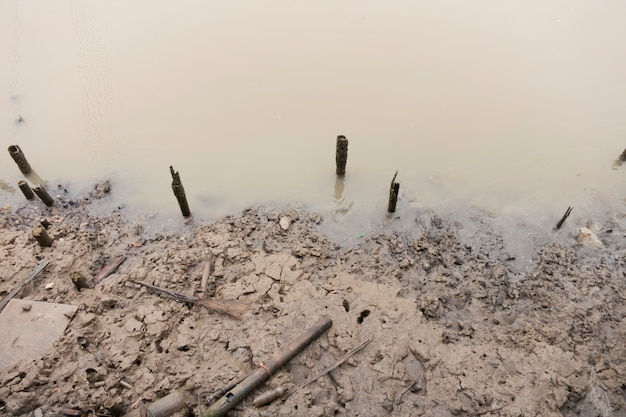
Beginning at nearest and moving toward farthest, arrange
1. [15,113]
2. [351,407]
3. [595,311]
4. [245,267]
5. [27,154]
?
[351,407]
[595,311]
[245,267]
[27,154]
[15,113]

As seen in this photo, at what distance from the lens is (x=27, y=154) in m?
6.65

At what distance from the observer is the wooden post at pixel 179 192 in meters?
5.03

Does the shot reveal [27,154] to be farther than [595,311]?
Yes

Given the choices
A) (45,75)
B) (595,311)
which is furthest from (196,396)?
(45,75)

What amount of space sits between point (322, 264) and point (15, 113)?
6950 millimetres

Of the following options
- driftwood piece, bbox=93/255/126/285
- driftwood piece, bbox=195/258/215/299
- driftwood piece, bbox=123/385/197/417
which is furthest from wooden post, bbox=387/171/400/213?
driftwood piece, bbox=93/255/126/285

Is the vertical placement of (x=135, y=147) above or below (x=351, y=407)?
above

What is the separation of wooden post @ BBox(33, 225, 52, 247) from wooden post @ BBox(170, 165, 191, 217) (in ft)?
5.62

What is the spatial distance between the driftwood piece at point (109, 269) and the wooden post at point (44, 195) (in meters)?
1.66

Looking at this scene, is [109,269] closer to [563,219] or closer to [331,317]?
[331,317]

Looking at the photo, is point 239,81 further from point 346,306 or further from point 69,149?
point 346,306

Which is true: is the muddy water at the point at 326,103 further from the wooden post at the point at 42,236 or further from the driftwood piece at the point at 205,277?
the wooden post at the point at 42,236

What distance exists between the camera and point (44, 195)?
5.57 m

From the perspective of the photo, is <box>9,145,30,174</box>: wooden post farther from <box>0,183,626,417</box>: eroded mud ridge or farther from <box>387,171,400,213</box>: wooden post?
<box>387,171,400,213</box>: wooden post
